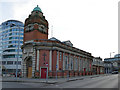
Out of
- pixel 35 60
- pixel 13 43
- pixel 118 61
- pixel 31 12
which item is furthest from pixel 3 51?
pixel 118 61

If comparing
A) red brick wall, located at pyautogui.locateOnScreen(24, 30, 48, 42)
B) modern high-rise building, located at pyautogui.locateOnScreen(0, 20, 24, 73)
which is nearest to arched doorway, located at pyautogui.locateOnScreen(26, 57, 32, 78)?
red brick wall, located at pyautogui.locateOnScreen(24, 30, 48, 42)

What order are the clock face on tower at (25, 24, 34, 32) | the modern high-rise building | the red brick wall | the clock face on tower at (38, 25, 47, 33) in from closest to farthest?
the red brick wall → the clock face on tower at (25, 24, 34, 32) → the clock face on tower at (38, 25, 47, 33) → the modern high-rise building

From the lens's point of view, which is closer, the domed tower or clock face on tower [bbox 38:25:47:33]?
the domed tower

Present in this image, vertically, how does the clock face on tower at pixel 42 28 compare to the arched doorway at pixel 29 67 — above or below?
above

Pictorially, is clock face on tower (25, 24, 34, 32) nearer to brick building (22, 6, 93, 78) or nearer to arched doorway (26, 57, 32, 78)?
brick building (22, 6, 93, 78)

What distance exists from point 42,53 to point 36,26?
751 centimetres

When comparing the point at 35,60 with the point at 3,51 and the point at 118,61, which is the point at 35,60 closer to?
the point at 3,51

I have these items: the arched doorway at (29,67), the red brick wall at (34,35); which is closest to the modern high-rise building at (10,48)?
the red brick wall at (34,35)

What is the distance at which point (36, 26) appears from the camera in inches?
1304

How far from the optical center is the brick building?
29.3 metres

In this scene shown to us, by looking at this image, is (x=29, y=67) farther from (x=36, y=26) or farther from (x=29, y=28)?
(x=36, y=26)

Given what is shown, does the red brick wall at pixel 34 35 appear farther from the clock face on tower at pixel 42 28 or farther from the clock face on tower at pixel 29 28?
the clock face on tower at pixel 42 28

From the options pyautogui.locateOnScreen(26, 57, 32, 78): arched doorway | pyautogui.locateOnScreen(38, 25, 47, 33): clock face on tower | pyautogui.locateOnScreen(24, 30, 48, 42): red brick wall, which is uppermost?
pyautogui.locateOnScreen(38, 25, 47, 33): clock face on tower

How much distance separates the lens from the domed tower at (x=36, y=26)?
33094 millimetres
